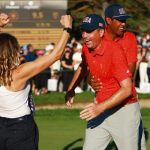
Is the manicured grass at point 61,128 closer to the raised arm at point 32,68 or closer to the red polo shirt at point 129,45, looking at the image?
the red polo shirt at point 129,45

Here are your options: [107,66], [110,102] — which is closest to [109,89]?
[107,66]

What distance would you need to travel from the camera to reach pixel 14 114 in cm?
665

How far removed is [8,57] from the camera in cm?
643

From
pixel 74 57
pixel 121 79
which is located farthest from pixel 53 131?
pixel 74 57

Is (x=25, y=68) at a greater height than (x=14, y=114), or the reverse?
(x=25, y=68)

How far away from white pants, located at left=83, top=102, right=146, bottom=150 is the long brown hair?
1.67m

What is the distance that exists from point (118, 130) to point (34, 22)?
669 inches

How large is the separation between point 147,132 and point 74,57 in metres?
7.70

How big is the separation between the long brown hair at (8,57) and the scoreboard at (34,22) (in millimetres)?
17521

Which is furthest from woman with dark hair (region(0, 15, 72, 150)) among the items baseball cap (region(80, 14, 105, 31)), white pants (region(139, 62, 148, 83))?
white pants (region(139, 62, 148, 83))

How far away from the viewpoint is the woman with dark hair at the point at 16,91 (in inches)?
254

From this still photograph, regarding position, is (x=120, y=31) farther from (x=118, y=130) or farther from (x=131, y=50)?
(x=118, y=130)

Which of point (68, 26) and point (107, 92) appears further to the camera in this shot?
point (107, 92)

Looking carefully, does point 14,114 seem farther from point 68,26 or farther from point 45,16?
point 45,16
